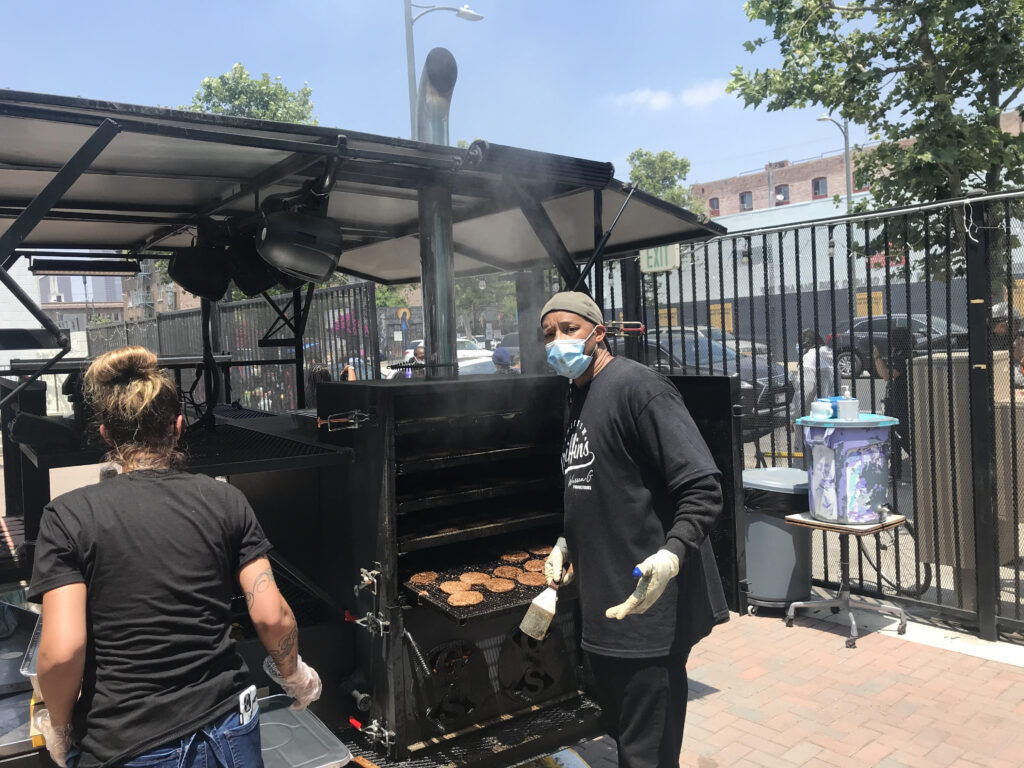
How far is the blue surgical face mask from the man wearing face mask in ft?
0.44

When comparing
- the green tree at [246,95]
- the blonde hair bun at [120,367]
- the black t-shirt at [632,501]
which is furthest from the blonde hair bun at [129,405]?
the green tree at [246,95]

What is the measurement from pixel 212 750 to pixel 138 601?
17.9 inches

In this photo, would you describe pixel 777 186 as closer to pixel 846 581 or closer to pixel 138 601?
pixel 846 581

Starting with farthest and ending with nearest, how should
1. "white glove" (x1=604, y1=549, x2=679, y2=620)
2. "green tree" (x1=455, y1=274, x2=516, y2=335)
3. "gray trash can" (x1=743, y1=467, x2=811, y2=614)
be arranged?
"green tree" (x1=455, y1=274, x2=516, y2=335) < "gray trash can" (x1=743, y1=467, x2=811, y2=614) < "white glove" (x1=604, y1=549, x2=679, y2=620)

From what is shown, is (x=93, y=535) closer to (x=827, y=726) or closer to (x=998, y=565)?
(x=827, y=726)

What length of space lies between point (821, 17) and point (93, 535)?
31.0 ft

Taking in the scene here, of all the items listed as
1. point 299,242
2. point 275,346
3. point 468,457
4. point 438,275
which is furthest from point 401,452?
point 275,346

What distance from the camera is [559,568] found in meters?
2.92

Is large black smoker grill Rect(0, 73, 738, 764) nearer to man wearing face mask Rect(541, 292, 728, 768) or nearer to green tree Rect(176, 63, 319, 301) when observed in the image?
man wearing face mask Rect(541, 292, 728, 768)

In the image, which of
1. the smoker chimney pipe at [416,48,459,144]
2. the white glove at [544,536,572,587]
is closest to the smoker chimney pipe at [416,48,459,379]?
the smoker chimney pipe at [416,48,459,144]

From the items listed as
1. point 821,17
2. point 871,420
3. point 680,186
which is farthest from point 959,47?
point 680,186

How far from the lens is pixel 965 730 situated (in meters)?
3.90

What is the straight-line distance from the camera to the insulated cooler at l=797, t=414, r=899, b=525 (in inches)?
196

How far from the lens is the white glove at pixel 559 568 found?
2.92 metres
